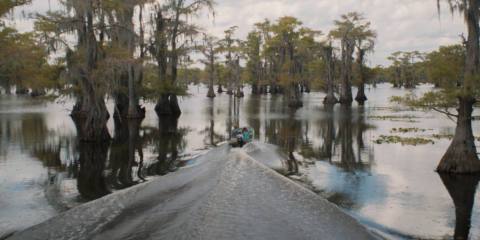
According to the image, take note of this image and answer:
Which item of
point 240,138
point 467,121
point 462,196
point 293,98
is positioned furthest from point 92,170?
point 293,98

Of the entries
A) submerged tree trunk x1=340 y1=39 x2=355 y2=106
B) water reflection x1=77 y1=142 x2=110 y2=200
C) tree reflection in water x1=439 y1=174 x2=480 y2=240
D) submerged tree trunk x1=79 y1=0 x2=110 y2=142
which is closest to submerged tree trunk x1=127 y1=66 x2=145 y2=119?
submerged tree trunk x1=79 y1=0 x2=110 y2=142

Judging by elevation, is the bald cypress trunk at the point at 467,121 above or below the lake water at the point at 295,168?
above

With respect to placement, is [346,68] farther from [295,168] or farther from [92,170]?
[92,170]

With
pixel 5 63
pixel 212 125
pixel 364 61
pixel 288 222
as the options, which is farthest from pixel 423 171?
pixel 364 61

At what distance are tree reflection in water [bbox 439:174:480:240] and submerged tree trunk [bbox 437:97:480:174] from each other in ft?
1.77

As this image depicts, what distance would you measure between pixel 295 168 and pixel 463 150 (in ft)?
21.8

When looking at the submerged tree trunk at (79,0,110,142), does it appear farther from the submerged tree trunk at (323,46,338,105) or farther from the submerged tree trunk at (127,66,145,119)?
the submerged tree trunk at (323,46,338,105)

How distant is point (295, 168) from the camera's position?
1847cm

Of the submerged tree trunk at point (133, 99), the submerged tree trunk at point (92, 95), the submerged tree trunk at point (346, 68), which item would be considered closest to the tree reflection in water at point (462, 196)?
the submerged tree trunk at point (92, 95)

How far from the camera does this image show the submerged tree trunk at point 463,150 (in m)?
17.2

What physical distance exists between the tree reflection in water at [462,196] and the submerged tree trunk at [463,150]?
0.54m

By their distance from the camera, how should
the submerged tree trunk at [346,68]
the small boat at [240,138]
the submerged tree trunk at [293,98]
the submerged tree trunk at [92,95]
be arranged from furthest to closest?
the submerged tree trunk at [346,68] < the submerged tree trunk at [293,98] < the submerged tree trunk at [92,95] < the small boat at [240,138]

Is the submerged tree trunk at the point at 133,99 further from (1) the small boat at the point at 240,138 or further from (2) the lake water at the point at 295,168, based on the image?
(1) the small boat at the point at 240,138

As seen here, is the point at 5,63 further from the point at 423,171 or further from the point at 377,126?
the point at 377,126
